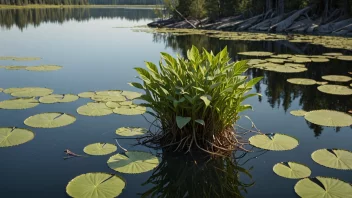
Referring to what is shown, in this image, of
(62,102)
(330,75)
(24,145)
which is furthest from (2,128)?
(330,75)

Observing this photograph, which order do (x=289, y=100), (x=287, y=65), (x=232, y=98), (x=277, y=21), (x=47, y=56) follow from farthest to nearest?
1. (x=277, y=21)
2. (x=47, y=56)
3. (x=287, y=65)
4. (x=289, y=100)
5. (x=232, y=98)

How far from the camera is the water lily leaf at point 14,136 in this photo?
12.6 ft

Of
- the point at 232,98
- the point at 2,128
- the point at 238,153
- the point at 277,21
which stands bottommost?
the point at 238,153

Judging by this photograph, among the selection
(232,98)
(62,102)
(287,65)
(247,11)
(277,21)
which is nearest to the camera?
(232,98)

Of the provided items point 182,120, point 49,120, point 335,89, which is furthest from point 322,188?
point 335,89

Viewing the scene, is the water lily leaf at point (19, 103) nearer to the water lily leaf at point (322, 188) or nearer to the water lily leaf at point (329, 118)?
the water lily leaf at point (322, 188)

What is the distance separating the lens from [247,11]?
31.4 metres

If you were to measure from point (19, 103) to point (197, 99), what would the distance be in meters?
3.41

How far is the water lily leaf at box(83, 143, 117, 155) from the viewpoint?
361 centimetres

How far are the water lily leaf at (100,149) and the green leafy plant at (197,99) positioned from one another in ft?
1.97

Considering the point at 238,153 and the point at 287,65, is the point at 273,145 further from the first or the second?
the point at 287,65

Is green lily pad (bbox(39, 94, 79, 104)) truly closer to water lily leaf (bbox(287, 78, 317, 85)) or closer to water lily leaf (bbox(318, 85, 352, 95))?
water lily leaf (bbox(287, 78, 317, 85))

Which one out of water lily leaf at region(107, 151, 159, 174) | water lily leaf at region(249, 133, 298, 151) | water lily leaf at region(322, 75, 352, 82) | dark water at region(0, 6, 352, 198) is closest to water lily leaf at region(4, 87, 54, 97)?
dark water at region(0, 6, 352, 198)

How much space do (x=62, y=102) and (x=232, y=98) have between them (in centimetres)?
329
